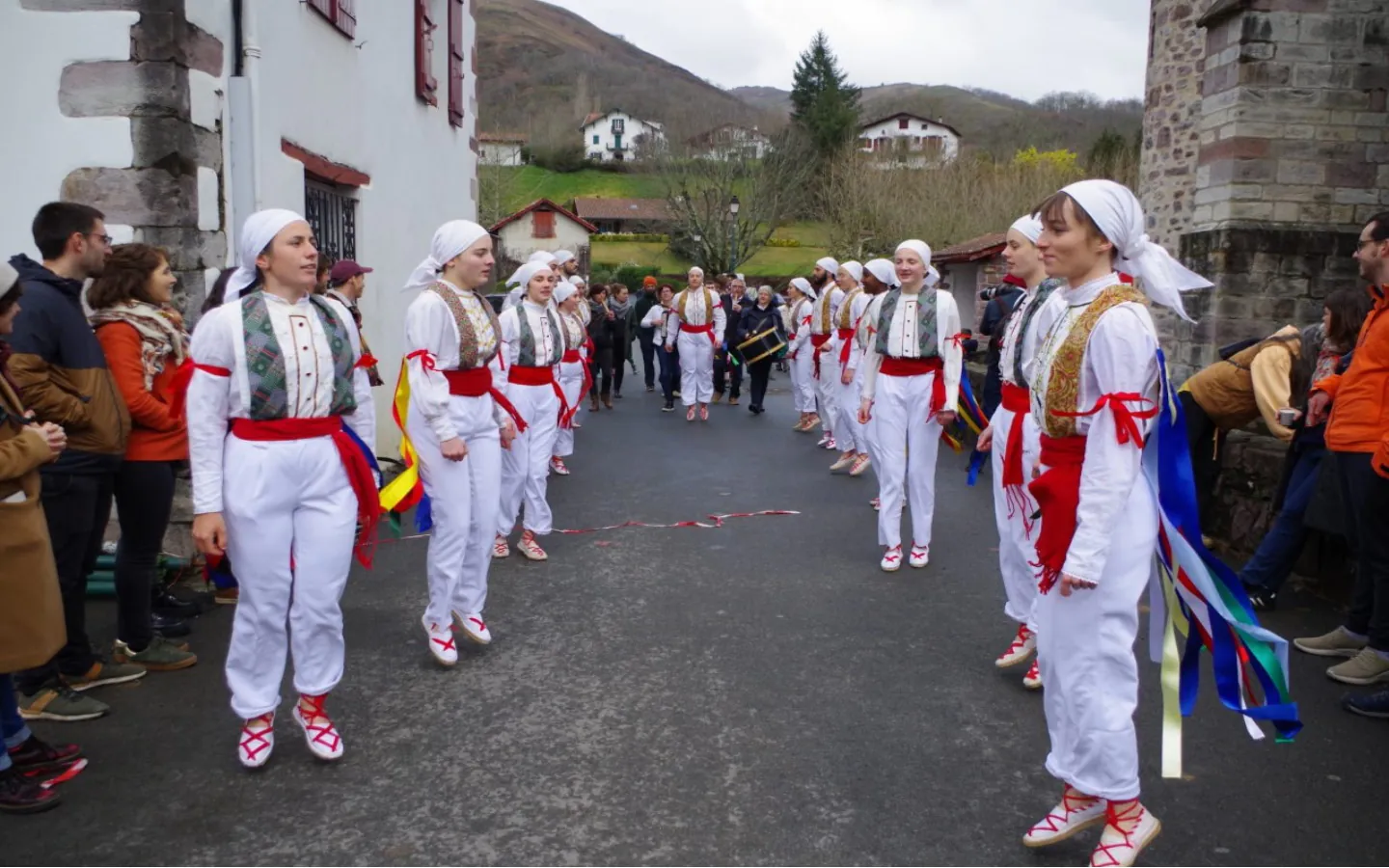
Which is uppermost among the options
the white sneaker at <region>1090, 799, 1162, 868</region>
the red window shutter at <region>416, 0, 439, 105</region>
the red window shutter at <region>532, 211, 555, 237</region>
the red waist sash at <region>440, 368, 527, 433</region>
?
the red window shutter at <region>532, 211, 555, 237</region>

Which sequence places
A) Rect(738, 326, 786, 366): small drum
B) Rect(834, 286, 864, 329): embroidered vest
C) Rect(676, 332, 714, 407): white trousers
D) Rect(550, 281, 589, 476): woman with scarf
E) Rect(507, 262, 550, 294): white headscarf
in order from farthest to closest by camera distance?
Rect(738, 326, 786, 366): small drum < Rect(676, 332, 714, 407): white trousers < Rect(834, 286, 864, 329): embroidered vest < Rect(550, 281, 589, 476): woman with scarf < Rect(507, 262, 550, 294): white headscarf

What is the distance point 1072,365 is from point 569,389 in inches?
292

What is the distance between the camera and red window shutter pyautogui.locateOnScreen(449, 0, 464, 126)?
13.0 m

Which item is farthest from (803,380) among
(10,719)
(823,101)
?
(823,101)

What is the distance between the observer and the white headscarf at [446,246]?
506 cm

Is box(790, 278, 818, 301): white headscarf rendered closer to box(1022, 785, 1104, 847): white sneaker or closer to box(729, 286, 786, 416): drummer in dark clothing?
box(729, 286, 786, 416): drummer in dark clothing

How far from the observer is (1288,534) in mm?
5852

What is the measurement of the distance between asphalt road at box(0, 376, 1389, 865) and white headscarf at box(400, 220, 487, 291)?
180 centimetres

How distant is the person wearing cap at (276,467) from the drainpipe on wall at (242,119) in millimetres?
3206

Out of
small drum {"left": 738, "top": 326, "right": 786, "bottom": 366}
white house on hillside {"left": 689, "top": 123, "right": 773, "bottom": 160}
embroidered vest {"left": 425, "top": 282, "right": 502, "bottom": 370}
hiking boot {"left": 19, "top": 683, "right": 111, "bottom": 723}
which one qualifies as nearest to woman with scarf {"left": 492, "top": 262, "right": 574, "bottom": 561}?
embroidered vest {"left": 425, "top": 282, "right": 502, "bottom": 370}

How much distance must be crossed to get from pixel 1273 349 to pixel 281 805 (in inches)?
229

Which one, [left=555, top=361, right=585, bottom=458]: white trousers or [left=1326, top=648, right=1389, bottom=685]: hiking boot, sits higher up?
[left=555, top=361, right=585, bottom=458]: white trousers

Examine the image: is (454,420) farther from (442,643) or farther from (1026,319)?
(1026,319)

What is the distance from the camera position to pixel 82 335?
175 inches
